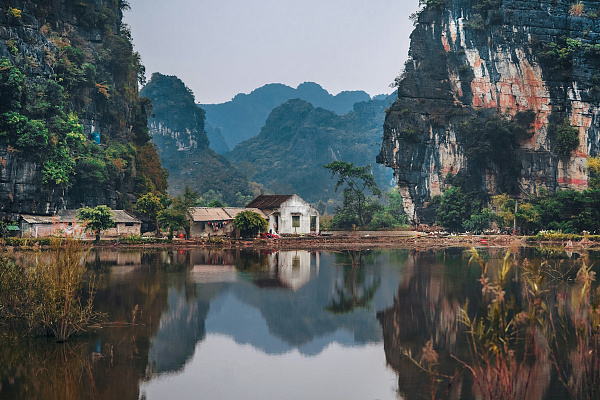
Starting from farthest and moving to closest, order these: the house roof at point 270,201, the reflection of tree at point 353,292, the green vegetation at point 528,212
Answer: the house roof at point 270,201
the green vegetation at point 528,212
the reflection of tree at point 353,292

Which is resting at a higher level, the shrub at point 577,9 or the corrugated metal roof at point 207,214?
the shrub at point 577,9

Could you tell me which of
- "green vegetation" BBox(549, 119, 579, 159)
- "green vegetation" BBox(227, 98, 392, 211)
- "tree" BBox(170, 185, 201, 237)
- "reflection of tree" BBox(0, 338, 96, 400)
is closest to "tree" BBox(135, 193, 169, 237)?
"tree" BBox(170, 185, 201, 237)

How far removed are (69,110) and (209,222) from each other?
62.0 feet

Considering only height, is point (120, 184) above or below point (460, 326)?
above

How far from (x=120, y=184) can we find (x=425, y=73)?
37846mm

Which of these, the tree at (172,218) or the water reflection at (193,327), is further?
the tree at (172,218)

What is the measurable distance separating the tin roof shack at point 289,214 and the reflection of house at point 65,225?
39.9 ft

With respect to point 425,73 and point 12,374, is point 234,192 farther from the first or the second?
point 12,374

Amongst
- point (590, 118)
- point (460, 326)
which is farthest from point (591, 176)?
point (460, 326)

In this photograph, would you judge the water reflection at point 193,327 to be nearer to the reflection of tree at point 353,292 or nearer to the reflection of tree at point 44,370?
the reflection of tree at point 44,370

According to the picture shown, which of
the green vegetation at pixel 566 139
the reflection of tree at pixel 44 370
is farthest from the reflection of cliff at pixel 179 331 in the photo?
the green vegetation at pixel 566 139

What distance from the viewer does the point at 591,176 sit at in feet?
192

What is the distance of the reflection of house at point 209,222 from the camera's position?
164 ft

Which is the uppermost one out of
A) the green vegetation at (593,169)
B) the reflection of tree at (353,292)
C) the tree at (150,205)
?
the green vegetation at (593,169)
